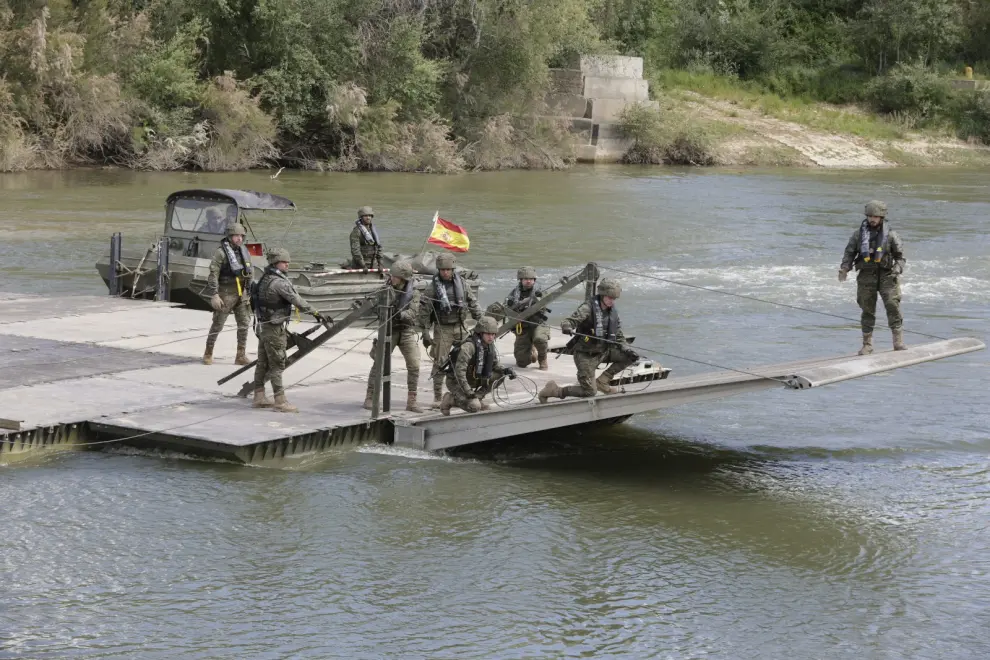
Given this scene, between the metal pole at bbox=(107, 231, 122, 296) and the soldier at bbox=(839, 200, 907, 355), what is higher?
the soldier at bbox=(839, 200, 907, 355)

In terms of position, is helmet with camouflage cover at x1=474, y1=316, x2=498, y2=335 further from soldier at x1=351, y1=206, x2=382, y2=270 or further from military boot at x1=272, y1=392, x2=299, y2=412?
soldier at x1=351, y1=206, x2=382, y2=270

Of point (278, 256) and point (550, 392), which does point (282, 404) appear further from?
point (550, 392)

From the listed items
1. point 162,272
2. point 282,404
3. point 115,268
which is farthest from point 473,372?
point 115,268

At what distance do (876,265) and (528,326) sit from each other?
4.29m

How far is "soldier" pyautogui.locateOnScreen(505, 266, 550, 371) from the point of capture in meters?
17.0

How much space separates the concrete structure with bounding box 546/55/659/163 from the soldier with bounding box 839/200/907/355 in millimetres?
44860

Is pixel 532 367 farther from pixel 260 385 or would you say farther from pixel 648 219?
pixel 648 219

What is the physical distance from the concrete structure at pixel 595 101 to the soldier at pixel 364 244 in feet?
130

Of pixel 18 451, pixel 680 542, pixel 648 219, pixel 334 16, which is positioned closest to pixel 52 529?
pixel 18 451

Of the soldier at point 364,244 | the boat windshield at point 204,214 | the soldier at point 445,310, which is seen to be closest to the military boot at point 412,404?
the soldier at point 445,310

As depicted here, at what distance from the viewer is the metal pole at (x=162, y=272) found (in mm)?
21953

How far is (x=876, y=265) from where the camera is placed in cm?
1683

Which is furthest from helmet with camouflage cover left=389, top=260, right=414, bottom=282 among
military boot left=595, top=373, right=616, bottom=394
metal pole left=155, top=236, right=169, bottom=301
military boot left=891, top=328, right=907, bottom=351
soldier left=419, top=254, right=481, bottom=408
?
metal pole left=155, top=236, right=169, bottom=301

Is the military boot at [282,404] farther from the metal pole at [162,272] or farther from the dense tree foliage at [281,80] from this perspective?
the dense tree foliage at [281,80]
